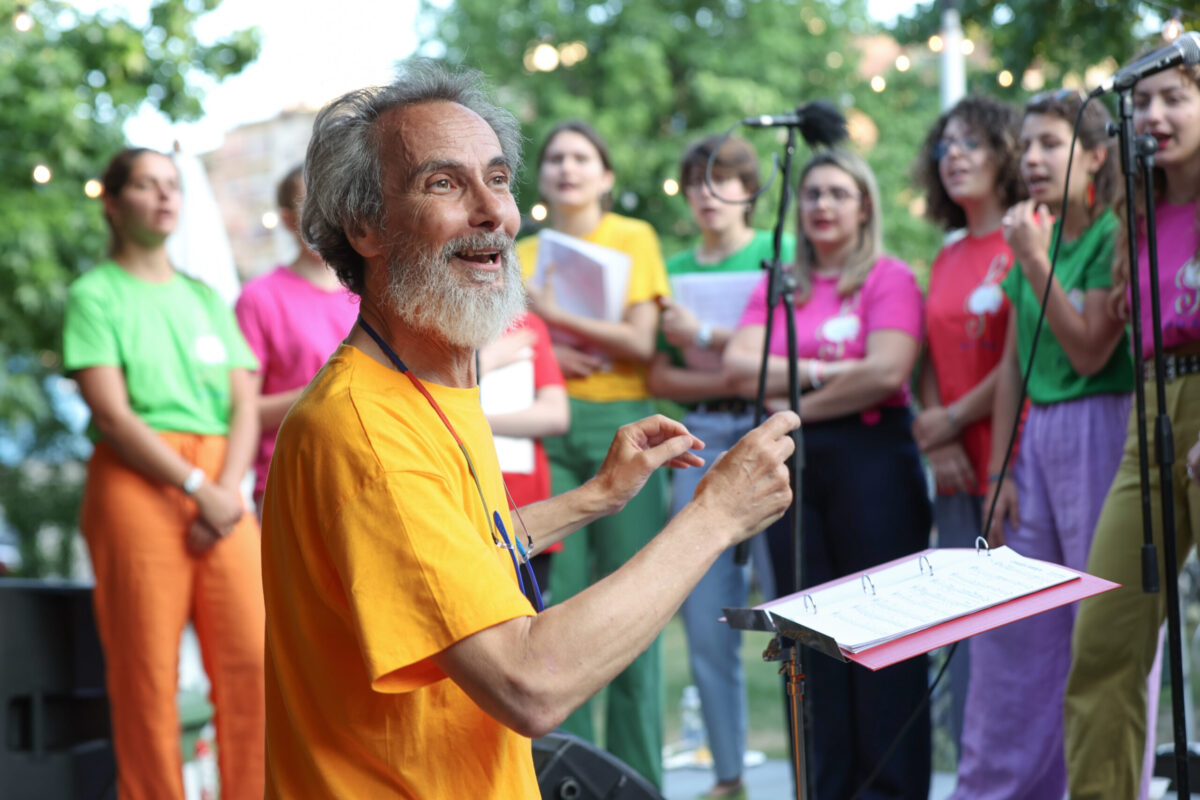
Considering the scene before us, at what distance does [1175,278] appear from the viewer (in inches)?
116

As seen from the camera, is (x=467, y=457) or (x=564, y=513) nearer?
(x=467, y=457)

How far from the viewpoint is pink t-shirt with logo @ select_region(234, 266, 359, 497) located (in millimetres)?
4211

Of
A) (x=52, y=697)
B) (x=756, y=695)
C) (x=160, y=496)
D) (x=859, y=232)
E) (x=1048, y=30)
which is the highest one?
(x=1048, y=30)

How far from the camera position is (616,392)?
4.30 meters

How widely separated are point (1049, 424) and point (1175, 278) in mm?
640

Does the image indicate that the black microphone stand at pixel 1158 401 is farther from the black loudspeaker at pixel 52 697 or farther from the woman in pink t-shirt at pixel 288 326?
the black loudspeaker at pixel 52 697

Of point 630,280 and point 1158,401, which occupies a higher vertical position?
point 630,280

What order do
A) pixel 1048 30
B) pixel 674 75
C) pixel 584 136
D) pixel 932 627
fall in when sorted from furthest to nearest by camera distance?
pixel 674 75 < pixel 1048 30 < pixel 584 136 < pixel 932 627

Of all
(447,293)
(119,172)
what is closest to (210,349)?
(119,172)

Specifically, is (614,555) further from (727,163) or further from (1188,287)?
(1188,287)

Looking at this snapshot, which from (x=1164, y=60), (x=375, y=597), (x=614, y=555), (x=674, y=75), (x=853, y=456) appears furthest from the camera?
(x=674, y=75)

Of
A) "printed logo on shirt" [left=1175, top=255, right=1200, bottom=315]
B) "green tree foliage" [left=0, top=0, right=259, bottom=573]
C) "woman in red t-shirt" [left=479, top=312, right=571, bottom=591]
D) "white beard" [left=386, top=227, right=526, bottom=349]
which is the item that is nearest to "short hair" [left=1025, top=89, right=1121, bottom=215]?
"printed logo on shirt" [left=1175, top=255, right=1200, bottom=315]

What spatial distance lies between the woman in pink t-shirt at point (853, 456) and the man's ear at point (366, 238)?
201 centimetres

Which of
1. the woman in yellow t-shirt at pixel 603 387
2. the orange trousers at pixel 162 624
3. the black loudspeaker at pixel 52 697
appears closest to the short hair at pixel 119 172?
the orange trousers at pixel 162 624
